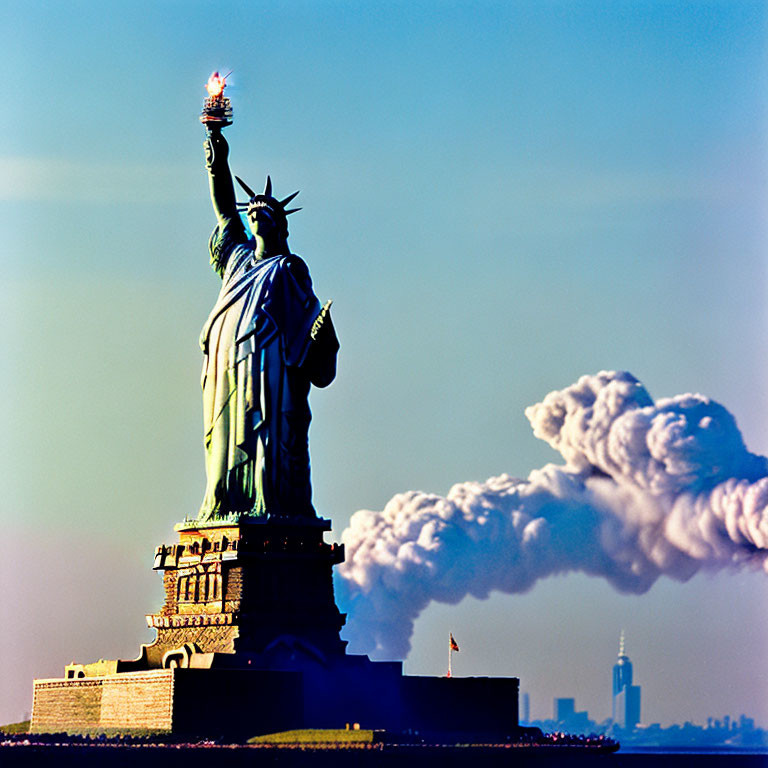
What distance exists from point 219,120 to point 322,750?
32.2 m

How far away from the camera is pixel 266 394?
113312mm

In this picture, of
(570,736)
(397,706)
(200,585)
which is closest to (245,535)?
(200,585)

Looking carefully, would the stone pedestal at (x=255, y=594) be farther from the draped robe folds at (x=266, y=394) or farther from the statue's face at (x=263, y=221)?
the statue's face at (x=263, y=221)

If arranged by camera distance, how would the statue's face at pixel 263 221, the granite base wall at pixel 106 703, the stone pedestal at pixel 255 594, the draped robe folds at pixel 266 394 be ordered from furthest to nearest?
the statue's face at pixel 263 221
the draped robe folds at pixel 266 394
the stone pedestal at pixel 255 594
the granite base wall at pixel 106 703

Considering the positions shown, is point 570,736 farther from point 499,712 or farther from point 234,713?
point 234,713

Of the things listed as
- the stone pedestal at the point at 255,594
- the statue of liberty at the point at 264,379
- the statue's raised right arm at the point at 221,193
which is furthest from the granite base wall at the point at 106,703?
the statue's raised right arm at the point at 221,193

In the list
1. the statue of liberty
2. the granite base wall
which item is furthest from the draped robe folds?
the granite base wall

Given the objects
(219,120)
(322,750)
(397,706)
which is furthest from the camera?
(219,120)

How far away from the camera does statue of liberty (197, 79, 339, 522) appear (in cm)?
11319

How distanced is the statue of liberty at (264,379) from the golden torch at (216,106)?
4285mm

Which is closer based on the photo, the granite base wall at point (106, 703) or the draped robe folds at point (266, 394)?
the granite base wall at point (106, 703)

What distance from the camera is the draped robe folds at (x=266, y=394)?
371ft

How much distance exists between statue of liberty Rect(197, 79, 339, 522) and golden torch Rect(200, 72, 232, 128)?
429cm

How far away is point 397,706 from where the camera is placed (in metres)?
110
